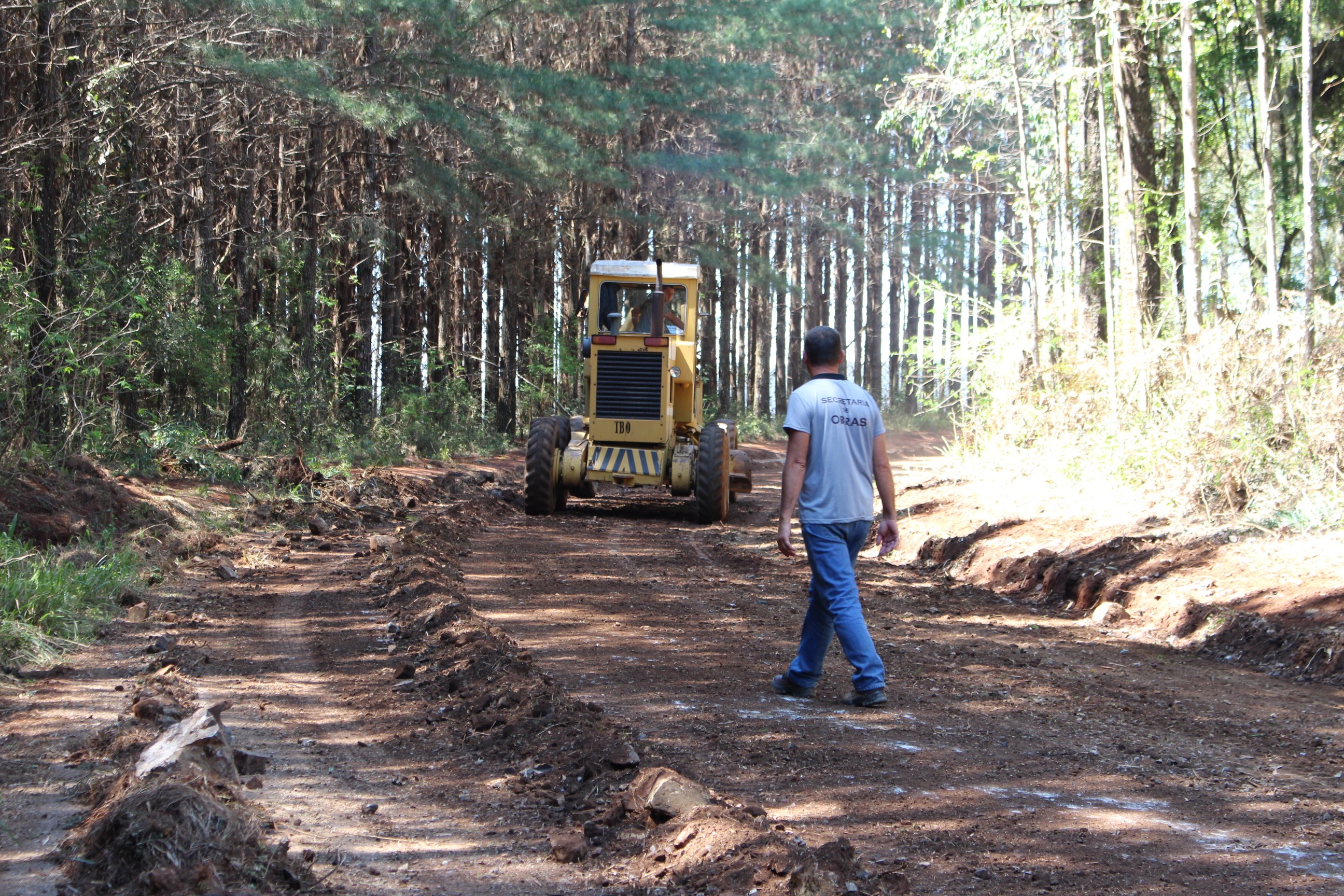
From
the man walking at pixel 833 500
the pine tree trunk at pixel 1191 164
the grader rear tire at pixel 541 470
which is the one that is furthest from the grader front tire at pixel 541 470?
the man walking at pixel 833 500

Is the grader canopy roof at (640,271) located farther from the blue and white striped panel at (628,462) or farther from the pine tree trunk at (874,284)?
the pine tree trunk at (874,284)

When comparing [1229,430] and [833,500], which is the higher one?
[1229,430]

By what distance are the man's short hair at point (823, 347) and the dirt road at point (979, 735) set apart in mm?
1835

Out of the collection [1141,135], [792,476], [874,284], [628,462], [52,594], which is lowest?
[52,594]

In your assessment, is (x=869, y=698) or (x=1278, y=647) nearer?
(x=869, y=698)

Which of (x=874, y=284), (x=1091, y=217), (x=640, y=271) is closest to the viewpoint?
(x=640, y=271)

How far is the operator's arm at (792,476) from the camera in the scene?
5.96 meters

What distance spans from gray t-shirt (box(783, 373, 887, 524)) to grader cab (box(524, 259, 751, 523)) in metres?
8.33

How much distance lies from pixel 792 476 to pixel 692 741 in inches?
60.7

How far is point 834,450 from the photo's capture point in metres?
6.02

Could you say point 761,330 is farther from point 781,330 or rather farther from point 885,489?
point 885,489

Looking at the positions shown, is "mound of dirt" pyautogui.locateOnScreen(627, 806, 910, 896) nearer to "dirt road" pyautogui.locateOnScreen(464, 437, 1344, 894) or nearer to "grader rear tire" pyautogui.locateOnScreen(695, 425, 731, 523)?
"dirt road" pyautogui.locateOnScreen(464, 437, 1344, 894)

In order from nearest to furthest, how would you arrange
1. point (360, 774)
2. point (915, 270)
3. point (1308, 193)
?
point (360, 774) < point (1308, 193) < point (915, 270)

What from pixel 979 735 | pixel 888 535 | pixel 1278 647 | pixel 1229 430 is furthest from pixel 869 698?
pixel 1229 430
